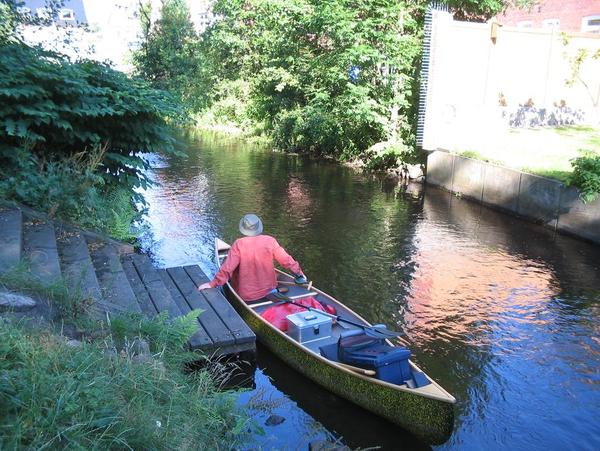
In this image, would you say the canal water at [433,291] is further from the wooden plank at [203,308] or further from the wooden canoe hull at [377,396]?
the wooden plank at [203,308]

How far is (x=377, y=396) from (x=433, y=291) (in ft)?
13.3

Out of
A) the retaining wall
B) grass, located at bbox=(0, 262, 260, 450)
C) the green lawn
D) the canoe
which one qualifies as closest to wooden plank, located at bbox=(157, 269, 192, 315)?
the canoe

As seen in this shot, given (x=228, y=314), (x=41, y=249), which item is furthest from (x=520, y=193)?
(x=41, y=249)

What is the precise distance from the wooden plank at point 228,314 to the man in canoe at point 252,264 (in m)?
0.15

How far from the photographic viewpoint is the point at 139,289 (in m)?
6.44

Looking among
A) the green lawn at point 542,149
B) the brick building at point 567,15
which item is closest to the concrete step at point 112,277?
the green lawn at point 542,149

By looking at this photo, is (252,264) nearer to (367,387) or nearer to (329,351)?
(329,351)

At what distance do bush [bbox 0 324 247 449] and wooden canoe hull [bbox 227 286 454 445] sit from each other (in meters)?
1.47

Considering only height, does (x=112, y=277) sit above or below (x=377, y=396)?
above

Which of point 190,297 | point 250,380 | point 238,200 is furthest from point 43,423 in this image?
point 238,200

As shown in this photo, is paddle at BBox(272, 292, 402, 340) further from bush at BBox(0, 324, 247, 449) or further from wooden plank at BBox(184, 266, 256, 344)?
bush at BBox(0, 324, 247, 449)

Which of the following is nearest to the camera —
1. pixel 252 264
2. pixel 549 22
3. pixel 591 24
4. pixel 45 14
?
pixel 252 264

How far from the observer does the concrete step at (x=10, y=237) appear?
516cm

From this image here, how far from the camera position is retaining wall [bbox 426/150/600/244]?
11.7 metres
